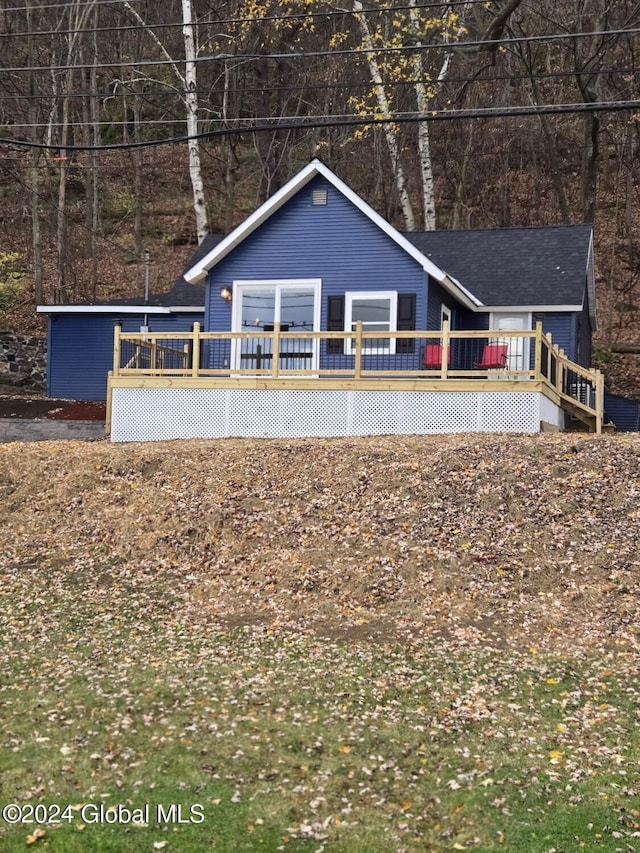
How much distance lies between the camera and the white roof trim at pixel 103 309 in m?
23.8

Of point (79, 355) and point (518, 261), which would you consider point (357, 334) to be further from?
point (79, 355)

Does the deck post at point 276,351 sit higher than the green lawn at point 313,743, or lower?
higher

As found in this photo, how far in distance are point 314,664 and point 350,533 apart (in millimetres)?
3289

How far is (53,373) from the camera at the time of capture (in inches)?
989

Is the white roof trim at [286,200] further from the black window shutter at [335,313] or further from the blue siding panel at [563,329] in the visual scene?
the blue siding panel at [563,329]

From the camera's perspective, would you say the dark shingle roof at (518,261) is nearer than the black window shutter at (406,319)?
No

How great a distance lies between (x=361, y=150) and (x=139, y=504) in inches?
1106

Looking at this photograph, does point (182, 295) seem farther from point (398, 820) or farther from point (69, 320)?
point (398, 820)

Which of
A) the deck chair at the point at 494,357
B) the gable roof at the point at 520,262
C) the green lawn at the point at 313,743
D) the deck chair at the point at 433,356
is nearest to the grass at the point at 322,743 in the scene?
the green lawn at the point at 313,743

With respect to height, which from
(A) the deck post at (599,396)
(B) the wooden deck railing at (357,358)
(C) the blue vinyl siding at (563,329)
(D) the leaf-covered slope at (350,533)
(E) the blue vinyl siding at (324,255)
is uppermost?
(E) the blue vinyl siding at (324,255)

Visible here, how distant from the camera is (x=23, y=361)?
26828mm

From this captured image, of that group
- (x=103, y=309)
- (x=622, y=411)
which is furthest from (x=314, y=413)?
(x=103, y=309)

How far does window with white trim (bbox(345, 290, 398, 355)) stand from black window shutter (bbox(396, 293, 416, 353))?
12 cm

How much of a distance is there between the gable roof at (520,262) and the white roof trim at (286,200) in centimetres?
231
